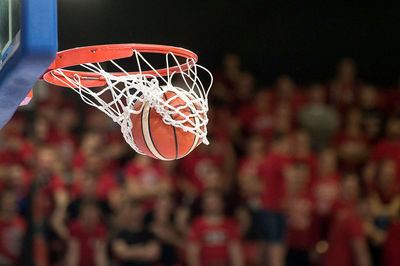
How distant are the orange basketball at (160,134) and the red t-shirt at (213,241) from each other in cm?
257

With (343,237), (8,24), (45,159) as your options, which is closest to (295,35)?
(343,237)

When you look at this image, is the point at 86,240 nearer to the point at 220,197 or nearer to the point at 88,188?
the point at 88,188

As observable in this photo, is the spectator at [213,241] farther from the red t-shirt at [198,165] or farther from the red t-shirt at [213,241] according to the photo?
the red t-shirt at [198,165]

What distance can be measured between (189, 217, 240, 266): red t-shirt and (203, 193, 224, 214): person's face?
0.11 metres

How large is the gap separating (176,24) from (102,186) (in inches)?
75.7

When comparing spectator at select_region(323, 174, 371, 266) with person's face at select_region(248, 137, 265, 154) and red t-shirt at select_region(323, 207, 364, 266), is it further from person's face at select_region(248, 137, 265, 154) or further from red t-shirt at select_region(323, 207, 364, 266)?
person's face at select_region(248, 137, 265, 154)

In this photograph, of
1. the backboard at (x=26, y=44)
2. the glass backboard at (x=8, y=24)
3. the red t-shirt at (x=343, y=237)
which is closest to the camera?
the backboard at (x=26, y=44)

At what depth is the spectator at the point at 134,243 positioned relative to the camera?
15.9ft

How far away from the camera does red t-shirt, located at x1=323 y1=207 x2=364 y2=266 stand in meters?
4.76

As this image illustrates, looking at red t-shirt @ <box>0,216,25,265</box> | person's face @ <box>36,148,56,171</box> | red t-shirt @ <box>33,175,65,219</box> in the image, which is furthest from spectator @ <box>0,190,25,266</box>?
person's face @ <box>36,148,56,171</box>

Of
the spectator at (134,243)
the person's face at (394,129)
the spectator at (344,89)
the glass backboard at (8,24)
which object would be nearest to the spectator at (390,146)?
the person's face at (394,129)

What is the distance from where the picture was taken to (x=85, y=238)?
16.5 feet

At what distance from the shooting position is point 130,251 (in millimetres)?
4859

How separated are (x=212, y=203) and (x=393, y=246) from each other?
1.49m
